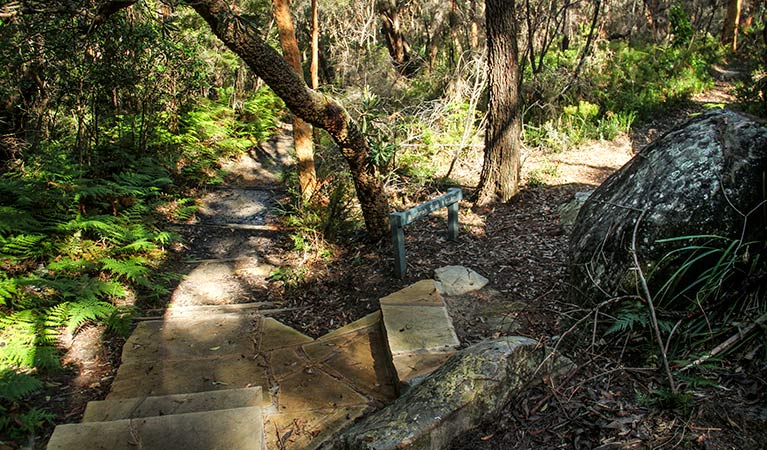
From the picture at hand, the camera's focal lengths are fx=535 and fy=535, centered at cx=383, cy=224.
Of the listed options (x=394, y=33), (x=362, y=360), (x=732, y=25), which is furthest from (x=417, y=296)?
(x=732, y=25)

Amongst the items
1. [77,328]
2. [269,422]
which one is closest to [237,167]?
[77,328]

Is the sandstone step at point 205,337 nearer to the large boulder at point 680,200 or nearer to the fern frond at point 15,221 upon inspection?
the fern frond at point 15,221

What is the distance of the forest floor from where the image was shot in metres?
2.20

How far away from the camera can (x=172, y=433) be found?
2990 mm

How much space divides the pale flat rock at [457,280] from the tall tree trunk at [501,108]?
75.8 inches

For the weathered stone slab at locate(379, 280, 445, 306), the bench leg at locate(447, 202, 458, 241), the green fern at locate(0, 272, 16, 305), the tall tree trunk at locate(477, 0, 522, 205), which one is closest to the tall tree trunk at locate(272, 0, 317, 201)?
the bench leg at locate(447, 202, 458, 241)

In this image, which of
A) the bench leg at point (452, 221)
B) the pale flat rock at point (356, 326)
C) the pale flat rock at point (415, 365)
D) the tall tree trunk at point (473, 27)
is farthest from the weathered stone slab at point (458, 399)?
the tall tree trunk at point (473, 27)

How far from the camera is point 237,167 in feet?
37.5

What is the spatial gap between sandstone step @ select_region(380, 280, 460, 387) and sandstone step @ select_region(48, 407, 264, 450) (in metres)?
1.09

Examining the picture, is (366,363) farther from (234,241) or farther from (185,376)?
(234,241)

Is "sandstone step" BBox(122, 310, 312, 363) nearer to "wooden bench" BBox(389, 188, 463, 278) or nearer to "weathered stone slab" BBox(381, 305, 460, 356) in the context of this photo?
"weathered stone slab" BBox(381, 305, 460, 356)

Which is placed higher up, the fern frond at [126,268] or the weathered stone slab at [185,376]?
the fern frond at [126,268]

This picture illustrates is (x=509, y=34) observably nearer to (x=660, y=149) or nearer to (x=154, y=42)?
(x=660, y=149)

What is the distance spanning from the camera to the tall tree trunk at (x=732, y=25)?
1581 cm
